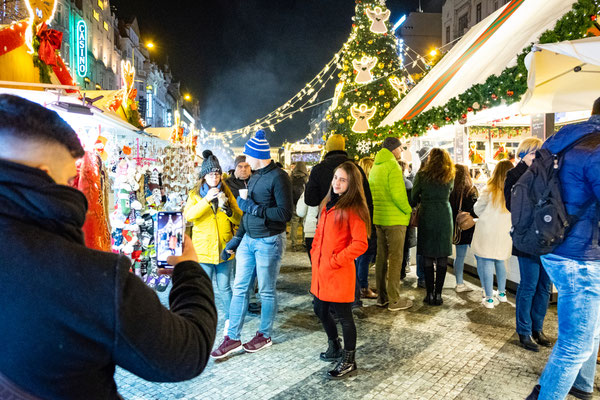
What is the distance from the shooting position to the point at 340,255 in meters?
3.72

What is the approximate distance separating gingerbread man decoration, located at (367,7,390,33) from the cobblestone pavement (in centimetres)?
1254

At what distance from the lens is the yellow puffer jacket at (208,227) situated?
459 centimetres

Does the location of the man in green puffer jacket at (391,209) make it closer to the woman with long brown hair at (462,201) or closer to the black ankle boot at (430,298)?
the black ankle boot at (430,298)

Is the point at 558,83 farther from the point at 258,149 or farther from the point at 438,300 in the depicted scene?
the point at 258,149

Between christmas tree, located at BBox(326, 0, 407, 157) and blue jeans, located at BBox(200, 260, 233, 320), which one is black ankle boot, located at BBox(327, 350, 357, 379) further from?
christmas tree, located at BBox(326, 0, 407, 157)

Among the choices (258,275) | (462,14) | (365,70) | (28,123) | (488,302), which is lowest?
(488,302)

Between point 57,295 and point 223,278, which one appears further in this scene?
point 223,278

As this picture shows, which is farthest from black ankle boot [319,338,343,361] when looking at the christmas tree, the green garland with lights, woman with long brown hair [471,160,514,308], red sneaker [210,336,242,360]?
the christmas tree

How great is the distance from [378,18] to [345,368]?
15289 millimetres

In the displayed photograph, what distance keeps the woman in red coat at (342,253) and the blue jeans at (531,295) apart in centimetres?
186

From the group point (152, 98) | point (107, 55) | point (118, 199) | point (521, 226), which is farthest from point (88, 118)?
point (152, 98)

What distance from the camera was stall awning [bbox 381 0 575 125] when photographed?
5727 millimetres

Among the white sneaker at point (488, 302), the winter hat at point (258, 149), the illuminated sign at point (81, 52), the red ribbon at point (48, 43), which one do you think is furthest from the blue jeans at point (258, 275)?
the illuminated sign at point (81, 52)

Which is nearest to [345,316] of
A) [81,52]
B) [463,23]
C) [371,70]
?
[371,70]
